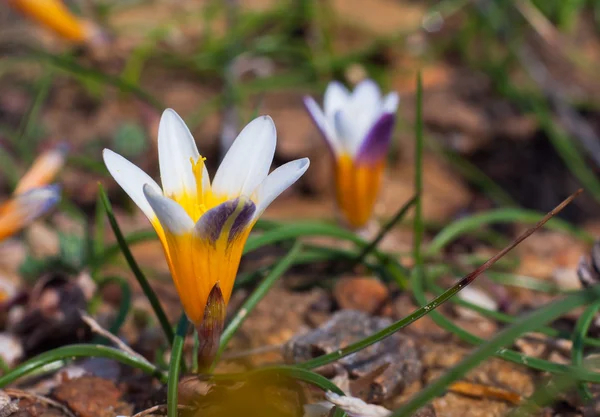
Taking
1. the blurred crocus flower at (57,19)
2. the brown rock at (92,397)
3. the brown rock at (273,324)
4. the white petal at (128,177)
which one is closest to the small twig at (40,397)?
the brown rock at (92,397)

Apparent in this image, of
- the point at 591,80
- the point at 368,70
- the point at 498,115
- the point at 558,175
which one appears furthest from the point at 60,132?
the point at 591,80

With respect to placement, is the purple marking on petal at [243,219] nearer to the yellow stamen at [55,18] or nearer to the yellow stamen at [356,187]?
the yellow stamen at [356,187]

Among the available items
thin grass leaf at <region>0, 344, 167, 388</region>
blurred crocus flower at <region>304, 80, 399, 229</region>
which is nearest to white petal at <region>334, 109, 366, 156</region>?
blurred crocus flower at <region>304, 80, 399, 229</region>

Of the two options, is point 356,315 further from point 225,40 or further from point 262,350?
point 225,40

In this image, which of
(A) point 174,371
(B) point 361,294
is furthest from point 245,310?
(B) point 361,294

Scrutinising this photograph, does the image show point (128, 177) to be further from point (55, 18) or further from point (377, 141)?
point (55, 18)

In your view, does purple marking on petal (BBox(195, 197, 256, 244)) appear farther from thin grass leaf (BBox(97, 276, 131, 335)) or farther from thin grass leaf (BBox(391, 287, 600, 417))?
thin grass leaf (BBox(97, 276, 131, 335))

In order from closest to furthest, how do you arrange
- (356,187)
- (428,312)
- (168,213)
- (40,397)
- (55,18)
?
(168,213) → (428,312) → (40,397) → (356,187) → (55,18)
